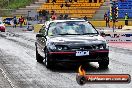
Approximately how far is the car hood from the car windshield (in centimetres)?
58

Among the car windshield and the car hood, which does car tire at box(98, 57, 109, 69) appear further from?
the car windshield

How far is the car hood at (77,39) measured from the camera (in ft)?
44.3

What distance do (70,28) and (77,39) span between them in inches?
52.9

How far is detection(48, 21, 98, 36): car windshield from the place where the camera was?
1473cm

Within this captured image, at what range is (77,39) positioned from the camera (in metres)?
13.7

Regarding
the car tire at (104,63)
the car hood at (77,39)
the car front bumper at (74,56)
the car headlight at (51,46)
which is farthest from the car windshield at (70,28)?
the car front bumper at (74,56)

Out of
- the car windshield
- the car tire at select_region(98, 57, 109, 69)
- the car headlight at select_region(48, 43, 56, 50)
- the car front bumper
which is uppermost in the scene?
the car windshield

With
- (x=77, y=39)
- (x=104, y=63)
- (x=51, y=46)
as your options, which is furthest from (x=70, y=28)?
(x=104, y=63)

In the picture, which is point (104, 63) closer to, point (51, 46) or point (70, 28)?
point (51, 46)

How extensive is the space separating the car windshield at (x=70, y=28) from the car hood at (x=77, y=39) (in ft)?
1.90

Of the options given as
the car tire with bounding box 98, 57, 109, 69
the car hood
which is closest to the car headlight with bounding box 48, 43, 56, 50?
the car hood

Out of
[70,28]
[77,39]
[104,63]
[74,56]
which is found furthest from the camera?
[70,28]

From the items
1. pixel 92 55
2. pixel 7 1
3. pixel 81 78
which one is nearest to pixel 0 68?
pixel 92 55

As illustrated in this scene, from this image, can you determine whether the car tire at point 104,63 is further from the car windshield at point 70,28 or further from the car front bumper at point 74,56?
the car windshield at point 70,28
